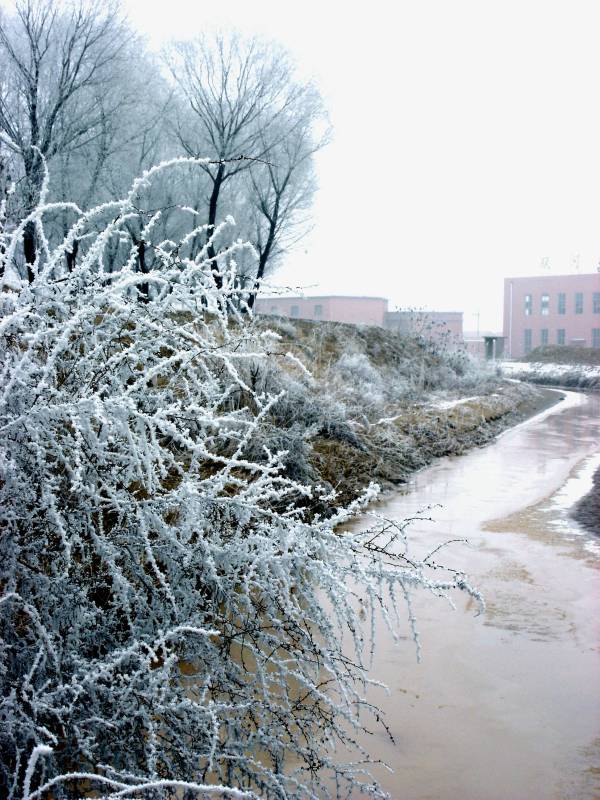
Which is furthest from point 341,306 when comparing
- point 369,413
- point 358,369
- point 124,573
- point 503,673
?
point 124,573

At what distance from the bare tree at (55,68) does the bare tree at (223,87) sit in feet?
18.0

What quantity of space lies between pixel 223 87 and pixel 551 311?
45233 millimetres

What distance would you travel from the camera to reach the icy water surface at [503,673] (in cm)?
285

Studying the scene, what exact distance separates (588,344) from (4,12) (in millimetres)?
52858

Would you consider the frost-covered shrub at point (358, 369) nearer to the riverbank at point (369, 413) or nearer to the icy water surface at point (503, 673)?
the riverbank at point (369, 413)

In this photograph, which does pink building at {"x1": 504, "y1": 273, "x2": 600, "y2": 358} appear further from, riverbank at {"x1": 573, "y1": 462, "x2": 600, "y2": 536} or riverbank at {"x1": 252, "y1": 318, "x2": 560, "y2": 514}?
riverbank at {"x1": 573, "y1": 462, "x2": 600, "y2": 536}

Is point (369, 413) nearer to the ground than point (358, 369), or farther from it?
nearer to the ground

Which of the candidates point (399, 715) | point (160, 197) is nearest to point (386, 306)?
point (160, 197)

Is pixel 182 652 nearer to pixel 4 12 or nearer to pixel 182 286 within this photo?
pixel 182 286

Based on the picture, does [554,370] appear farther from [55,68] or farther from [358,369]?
[55,68]

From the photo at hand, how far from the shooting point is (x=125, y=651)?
6.78 ft

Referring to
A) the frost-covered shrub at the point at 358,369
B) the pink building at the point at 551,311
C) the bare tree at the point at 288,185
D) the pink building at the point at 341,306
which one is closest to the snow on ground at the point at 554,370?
the bare tree at the point at 288,185

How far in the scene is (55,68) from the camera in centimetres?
1700

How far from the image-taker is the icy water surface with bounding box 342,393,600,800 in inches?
112
